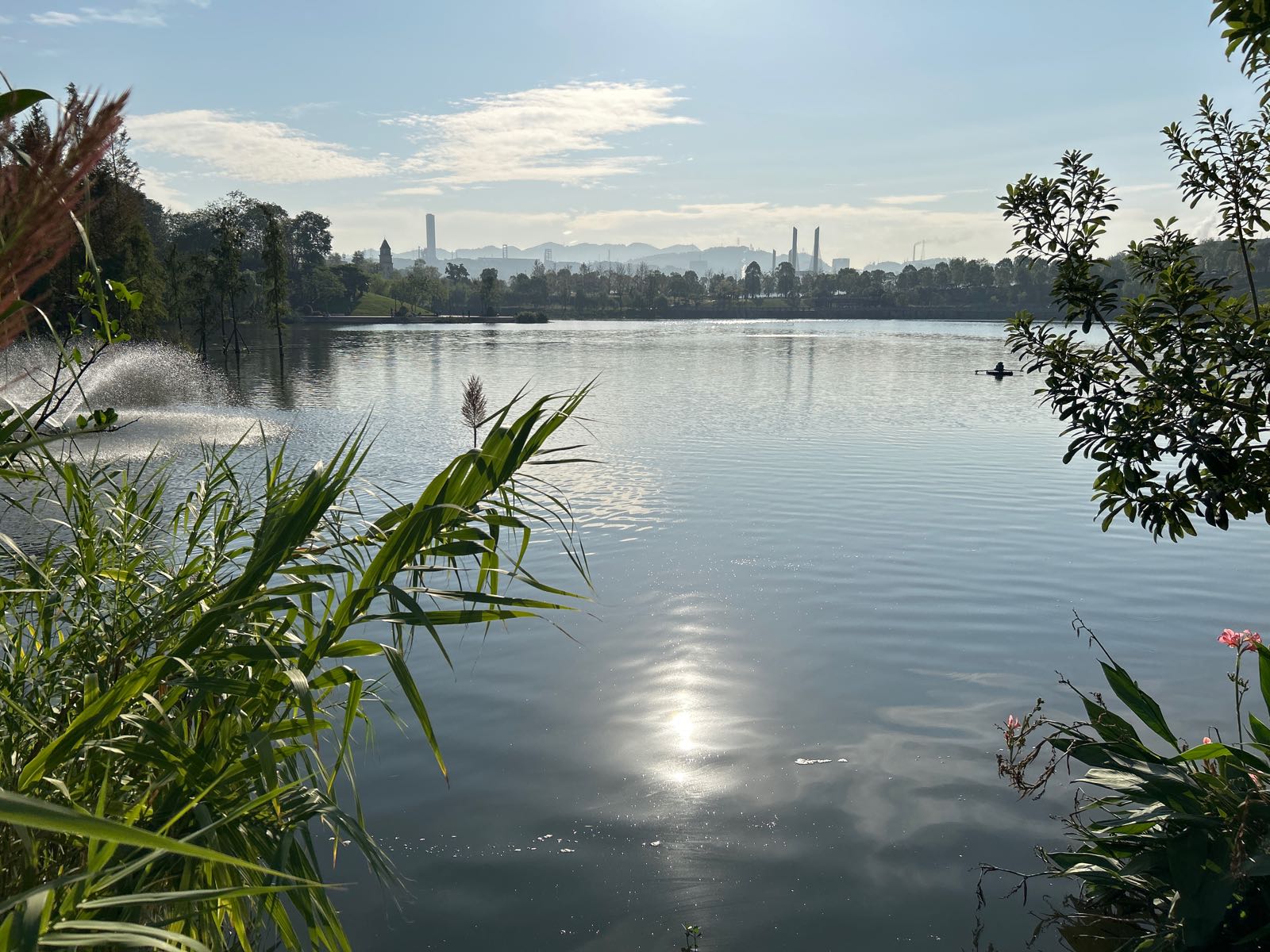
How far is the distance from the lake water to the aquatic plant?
1.00 m

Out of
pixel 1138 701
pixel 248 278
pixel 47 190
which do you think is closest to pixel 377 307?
pixel 248 278

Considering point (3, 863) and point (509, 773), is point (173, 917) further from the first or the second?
point (509, 773)

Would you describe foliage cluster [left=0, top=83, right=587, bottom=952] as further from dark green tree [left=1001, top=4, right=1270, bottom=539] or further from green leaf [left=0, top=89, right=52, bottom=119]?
dark green tree [left=1001, top=4, right=1270, bottom=539]

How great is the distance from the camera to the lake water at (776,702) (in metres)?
6.14

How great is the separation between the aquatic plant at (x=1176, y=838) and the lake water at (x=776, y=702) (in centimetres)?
100

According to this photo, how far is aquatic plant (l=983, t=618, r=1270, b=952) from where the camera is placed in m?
4.04

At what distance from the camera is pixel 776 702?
9.24 metres

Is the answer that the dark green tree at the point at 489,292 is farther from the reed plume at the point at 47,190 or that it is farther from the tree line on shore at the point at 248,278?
the reed plume at the point at 47,190

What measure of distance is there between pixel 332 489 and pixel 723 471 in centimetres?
1870

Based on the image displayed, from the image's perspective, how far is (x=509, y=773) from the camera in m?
7.80

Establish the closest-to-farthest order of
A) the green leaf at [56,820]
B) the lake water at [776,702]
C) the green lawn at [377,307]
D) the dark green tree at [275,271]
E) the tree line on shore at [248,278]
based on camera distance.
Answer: the green leaf at [56,820] < the lake water at [776,702] < the tree line on shore at [248,278] < the dark green tree at [275,271] < the green lawn at [377,307]

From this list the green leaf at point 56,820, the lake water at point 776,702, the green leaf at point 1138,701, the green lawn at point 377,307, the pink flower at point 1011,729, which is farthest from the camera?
the green lawn at point 377,307

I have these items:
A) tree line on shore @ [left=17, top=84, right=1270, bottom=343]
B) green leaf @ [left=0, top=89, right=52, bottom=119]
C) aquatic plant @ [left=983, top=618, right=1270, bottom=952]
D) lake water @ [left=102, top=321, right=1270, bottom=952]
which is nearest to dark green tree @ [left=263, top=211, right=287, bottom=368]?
tree line on shore @ [left=17, top=84, right=1270, bottom=343]

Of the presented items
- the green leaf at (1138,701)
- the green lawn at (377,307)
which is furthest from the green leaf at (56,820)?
the green lawn at (377,307)
